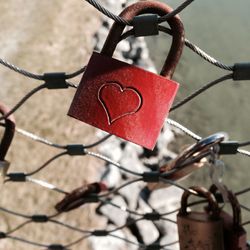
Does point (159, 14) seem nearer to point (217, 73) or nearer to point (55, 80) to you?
point (55, 80)

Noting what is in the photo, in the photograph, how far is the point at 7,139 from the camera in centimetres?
82

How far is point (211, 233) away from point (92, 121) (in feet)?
0.79

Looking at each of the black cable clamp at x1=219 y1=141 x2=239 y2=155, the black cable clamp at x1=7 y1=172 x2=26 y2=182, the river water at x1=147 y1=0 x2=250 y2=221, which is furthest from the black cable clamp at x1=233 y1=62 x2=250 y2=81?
the river water at x1=147 y1=0 x2=250 y2=221

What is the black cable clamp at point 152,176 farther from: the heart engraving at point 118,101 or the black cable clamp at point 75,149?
the heart engraving at point 118,101

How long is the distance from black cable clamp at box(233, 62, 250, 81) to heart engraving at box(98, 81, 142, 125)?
19cm

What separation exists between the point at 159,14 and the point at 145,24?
21 mm

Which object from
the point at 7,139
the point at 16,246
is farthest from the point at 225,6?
the point at 7,139

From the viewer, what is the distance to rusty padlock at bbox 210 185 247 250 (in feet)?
2.40

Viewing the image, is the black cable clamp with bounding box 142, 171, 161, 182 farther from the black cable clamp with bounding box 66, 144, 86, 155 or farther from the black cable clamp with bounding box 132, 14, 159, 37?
the black cable clamp with bounding box 132, 14, 159, 37

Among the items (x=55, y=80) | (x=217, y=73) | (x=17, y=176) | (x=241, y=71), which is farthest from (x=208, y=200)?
(x=217, y=73)

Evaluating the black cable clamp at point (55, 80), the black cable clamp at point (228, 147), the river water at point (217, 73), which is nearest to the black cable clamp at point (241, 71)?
the black cable clamp at point (228, 147)

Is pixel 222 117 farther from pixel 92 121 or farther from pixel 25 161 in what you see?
pixel 92 121

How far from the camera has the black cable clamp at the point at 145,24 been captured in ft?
2.09

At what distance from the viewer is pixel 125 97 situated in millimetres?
647
